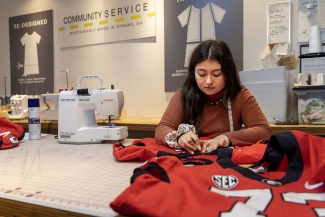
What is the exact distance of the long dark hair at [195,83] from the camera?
4.46ft

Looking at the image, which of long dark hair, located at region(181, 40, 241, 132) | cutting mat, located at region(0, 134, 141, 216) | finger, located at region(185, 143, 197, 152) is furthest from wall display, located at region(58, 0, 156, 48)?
finger, located at region(185, 143, 197, 152)

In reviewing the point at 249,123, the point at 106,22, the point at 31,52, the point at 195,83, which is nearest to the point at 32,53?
the point at 31,52

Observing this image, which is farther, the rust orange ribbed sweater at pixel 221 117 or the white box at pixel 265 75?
the white box at pixel 265 75

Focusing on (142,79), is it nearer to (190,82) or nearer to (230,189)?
(190,82)

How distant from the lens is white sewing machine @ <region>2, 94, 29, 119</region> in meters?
2.61

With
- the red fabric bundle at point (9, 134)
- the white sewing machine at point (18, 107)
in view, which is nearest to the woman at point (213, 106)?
the red fabric bundle at point (9, 134)

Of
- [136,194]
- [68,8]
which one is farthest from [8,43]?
[136,194]

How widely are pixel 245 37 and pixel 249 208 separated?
2047 mm

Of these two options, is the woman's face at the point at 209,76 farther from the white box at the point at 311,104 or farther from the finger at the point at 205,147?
the white box at the point at 311,104

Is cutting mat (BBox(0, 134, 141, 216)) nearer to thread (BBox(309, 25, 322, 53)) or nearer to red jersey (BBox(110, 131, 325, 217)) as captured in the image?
red jersey (BBox(110, 131, 325, 217))

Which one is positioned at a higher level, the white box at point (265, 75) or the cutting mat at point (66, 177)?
the white box at point (265, 75)

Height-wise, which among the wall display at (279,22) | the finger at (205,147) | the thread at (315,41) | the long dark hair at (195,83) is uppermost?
the wall display at (279,22)

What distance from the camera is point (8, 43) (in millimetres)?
3516

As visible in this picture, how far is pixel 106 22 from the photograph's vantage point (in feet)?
9.50
